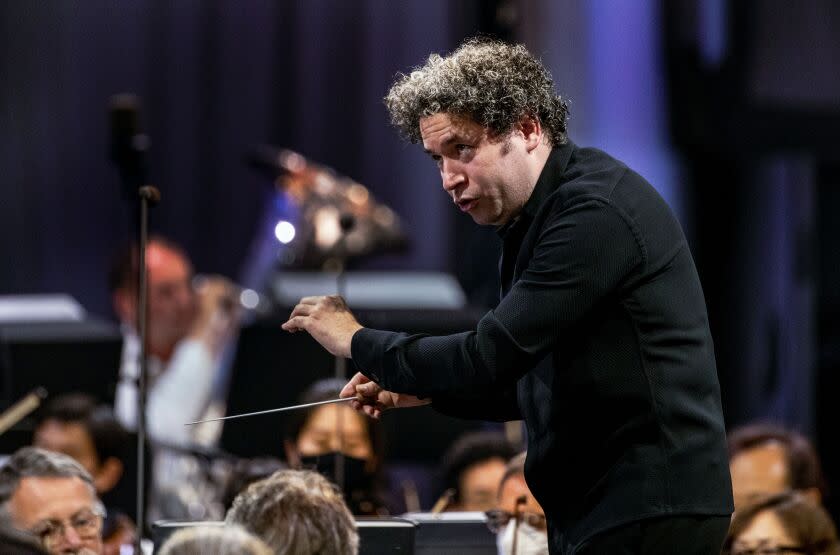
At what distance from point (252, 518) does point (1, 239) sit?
5.82 meters

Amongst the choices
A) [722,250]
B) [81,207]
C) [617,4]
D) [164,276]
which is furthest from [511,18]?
[81,207]

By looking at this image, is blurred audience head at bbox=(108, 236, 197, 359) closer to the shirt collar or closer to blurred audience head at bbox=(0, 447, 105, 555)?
blurred audience head at bbox=(0, 447, 105, 555)

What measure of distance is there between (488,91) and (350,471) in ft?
6.65

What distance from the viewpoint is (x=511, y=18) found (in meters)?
6.73

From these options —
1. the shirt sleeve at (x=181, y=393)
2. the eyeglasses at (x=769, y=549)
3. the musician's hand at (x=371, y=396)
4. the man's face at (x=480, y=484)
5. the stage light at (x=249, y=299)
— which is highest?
the musician's hand at (x=371, y=396)

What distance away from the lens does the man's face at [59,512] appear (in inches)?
131

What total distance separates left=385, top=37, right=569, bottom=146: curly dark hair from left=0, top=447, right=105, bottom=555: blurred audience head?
145 centimetres

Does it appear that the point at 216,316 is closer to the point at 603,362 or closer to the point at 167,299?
the point at 167,299

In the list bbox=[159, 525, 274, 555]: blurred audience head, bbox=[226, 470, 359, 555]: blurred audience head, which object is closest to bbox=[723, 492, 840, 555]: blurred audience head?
bbox=[226, 470, 359, 555]: blurred audience head

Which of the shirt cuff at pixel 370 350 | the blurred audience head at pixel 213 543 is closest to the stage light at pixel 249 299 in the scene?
the shirt cuff at pixel 370 350

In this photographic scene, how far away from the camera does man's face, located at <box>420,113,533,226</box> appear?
96.4 inches

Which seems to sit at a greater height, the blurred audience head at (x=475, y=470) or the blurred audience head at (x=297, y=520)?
the blurred audience head at (x=297, y=520)

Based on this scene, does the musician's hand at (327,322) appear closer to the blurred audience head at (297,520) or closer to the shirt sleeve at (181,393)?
the blurred audience head at (297,520)

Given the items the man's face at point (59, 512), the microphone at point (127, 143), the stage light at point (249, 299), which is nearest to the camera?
the man's face at point (59, 512)
